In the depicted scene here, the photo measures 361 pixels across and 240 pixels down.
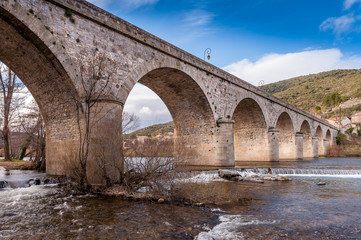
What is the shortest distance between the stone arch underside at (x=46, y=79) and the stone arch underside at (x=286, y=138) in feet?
76.4

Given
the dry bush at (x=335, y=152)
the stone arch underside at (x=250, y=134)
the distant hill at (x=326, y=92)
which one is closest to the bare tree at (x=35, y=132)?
the stone arch underside at (x=250, y=134)

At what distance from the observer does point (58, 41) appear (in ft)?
29.6

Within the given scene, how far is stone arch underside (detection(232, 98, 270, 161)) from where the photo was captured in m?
23.3

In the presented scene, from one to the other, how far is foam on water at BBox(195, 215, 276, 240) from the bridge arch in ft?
32.6

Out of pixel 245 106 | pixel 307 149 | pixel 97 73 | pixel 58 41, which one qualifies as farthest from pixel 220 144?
pixel 307 149

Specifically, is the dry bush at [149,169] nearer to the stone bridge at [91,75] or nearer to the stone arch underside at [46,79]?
the stone bridge at [91,75]

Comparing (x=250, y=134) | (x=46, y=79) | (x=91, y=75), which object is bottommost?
(x=250, y=134)

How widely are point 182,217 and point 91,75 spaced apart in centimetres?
634

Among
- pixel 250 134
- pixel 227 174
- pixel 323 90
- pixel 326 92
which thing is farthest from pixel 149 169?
pixel 323 90

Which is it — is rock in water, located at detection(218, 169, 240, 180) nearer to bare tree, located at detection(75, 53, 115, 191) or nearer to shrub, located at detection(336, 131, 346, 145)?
bare tree, located at detection(75, 53, 115, 191)

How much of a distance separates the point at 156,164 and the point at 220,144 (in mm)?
9840

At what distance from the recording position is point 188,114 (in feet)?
59.5

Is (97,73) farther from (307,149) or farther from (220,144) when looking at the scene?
(307,149)

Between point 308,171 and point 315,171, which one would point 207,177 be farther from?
point 315,171
